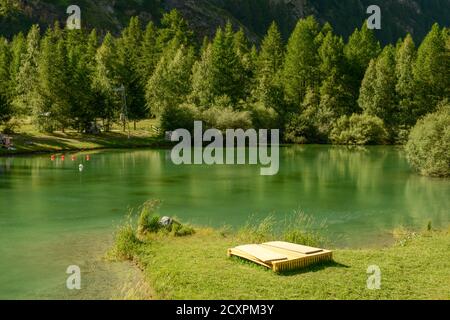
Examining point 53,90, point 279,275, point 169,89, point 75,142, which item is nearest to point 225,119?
point 169,89

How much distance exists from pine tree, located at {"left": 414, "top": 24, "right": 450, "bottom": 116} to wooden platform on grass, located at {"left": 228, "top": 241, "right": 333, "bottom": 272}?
3378 inches

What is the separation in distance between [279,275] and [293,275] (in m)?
0.42

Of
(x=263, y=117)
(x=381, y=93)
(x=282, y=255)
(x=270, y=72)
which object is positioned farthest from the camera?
(x=270, y=72)

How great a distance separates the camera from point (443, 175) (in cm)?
5144

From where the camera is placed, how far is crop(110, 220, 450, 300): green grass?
16.0 metres

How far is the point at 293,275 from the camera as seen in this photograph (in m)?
17.5

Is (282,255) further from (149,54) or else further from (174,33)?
(174,33)

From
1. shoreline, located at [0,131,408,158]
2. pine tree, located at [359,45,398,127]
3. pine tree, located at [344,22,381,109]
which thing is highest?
pine tree, located at [344,22,381,109]

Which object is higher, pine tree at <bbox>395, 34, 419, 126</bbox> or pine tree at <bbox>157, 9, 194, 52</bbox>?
pine tree at <bbox>157, 9, 194, 52</bbox>

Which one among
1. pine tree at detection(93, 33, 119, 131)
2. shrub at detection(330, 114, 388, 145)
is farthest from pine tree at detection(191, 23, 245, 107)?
shrub at detection(330, 114, 388, 145)

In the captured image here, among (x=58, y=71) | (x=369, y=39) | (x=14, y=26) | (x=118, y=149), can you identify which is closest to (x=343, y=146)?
(x=369, y=39)

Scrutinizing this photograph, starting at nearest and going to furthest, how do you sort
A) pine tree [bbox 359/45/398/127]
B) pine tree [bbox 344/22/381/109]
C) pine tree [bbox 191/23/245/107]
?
pine tree [bbox 359/45/398/127], pine tree [bbox 191/23/245/107], pine tree [bbox 344/22/381/109]

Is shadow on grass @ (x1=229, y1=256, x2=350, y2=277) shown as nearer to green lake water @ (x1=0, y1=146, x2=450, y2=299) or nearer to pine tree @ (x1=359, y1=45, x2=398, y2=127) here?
green lake water @ (x1=0, y1=146, x2=450, y2=299)
